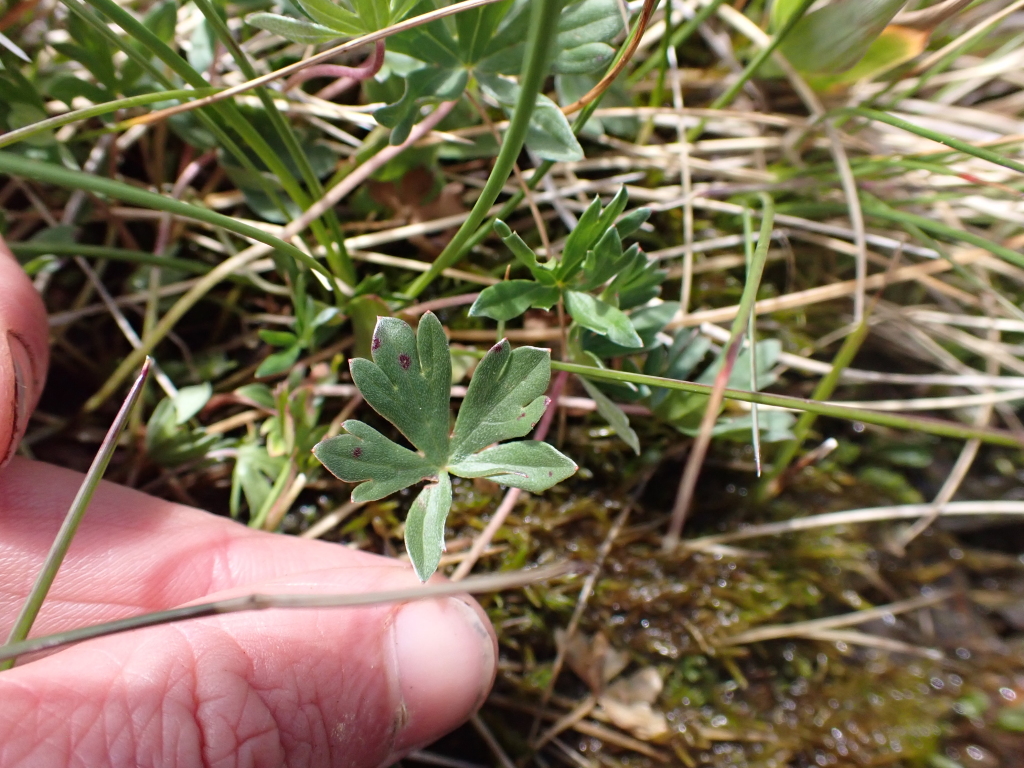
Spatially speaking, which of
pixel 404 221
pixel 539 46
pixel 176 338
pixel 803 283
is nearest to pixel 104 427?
pixel 176 338

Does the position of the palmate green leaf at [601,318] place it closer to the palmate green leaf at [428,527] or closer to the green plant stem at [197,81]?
the palmate green leaf at [428,527]

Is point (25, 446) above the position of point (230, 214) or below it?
below

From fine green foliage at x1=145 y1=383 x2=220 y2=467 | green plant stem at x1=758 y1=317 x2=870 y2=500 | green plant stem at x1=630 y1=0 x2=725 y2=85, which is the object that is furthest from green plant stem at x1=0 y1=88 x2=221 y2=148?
green plant stem at x1=758 y1=317 x2=870 y2=500

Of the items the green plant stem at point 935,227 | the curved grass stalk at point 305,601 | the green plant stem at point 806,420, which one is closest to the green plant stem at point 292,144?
the curved grass stalk at point 305,601

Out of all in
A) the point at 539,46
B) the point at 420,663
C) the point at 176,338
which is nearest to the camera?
the point at 539,46

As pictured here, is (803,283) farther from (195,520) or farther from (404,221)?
(195,520)

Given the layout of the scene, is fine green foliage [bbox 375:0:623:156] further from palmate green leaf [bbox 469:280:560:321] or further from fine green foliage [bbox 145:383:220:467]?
fine green foliage [bbox 145:383:220:467]

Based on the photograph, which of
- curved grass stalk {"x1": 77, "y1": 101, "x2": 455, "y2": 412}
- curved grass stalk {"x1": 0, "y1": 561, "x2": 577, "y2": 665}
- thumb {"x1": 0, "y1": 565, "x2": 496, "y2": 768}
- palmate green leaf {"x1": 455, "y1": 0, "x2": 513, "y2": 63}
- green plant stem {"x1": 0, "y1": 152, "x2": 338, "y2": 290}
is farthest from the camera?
curved grass stalk {"x1": 77, "y1": 101, "x2": 455, "y2": 412}
